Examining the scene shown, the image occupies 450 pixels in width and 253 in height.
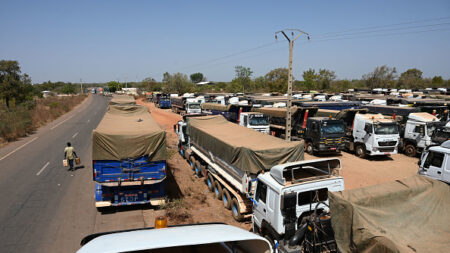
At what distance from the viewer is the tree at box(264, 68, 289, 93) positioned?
235 ft

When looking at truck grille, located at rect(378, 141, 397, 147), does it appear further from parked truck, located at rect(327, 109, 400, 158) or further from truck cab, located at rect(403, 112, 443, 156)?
truck cab, located at rect(403, 112, 443, 156)

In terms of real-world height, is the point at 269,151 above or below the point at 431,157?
above

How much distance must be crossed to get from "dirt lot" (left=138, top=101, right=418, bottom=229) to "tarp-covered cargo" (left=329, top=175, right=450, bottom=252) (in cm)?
477

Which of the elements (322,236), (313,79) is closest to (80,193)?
(322,236)

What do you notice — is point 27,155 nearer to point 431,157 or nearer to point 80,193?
point 80,193

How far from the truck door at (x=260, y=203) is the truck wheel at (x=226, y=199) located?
242cm

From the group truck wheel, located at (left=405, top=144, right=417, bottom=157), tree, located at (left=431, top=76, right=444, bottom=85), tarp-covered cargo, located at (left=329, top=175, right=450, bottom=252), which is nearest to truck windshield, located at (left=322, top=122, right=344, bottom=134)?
truck wheel, located at (left=405, top=144, right=417, bottom=157)

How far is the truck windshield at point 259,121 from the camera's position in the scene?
22016 millimetres

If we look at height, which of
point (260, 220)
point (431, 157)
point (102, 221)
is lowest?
point (102, 221)

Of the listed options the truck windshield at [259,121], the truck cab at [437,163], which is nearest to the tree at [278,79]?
the truck windshield at [259,121]

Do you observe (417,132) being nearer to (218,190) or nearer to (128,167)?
(218,190)

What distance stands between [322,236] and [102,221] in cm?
734

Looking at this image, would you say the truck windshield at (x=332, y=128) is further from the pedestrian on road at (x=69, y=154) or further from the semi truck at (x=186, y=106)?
the semi truck at (x=186, y=106)

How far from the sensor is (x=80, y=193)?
470 inches
